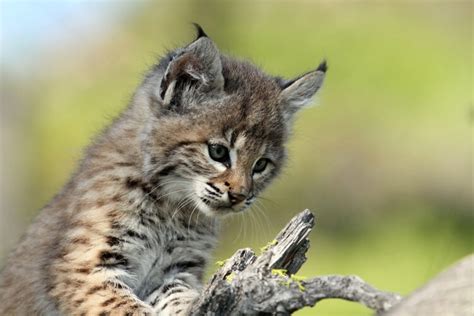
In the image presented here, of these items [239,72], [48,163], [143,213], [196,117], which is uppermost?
[48,163]

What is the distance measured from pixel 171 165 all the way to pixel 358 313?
2.90 metres

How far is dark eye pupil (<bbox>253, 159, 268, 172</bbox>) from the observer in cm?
682

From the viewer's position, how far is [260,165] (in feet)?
22.6

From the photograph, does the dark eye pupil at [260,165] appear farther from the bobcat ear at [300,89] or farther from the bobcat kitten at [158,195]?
the bobcat ear at [300,89]

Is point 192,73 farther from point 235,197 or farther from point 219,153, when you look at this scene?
point 235,197

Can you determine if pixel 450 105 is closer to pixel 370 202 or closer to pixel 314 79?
pixel 370 202

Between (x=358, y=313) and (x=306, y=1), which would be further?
(x=306, y=1)

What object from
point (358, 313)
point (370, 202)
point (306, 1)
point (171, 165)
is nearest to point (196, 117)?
point (171, 165)

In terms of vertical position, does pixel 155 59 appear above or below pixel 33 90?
below

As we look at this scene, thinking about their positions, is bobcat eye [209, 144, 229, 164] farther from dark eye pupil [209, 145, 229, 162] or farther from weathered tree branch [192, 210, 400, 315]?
weathered tree branch [192, 210, 400, 315]

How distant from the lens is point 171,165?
6.62m

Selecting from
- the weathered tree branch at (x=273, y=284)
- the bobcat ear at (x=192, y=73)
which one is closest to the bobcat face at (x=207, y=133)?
the bobcat ear at (x=192, y=73)

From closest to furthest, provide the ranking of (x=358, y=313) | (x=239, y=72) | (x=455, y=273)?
(x=455, y=273) → (x=239, y=72) → (x=358, y=313)

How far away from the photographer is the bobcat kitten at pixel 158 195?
21.0ft
